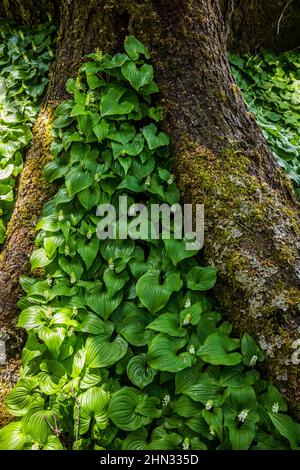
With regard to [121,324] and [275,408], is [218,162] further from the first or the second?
[275,408]

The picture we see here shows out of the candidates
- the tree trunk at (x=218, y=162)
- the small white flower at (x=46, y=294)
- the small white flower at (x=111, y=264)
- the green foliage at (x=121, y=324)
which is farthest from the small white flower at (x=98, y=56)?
the small white flower at (x=46, y=294)

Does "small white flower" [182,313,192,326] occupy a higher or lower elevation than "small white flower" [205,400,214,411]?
Answer: higher

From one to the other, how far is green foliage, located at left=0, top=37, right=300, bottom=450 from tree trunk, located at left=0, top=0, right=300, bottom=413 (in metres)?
0.12

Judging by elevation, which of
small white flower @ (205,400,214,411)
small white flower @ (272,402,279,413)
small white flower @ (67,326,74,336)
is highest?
small white flower @ (272,402,279,413)

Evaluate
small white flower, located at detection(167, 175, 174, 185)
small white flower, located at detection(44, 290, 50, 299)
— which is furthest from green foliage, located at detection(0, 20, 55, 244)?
small white flower, located at detection(167, 175, 174, 185)

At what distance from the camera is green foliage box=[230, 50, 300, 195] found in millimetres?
4496

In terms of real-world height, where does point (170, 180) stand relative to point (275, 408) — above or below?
above

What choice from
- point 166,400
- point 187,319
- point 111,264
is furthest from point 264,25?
point 166,400

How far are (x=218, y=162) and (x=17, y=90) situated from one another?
2.21 meters

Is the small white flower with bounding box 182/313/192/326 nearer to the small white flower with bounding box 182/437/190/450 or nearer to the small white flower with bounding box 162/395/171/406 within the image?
the small white flower with bounding box 162/395/171/406

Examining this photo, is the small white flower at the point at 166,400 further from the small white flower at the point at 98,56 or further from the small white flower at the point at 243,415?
the small white flower at the point at 98,56

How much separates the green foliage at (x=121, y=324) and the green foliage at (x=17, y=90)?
60 centimetres

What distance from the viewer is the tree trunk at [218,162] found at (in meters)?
2.49

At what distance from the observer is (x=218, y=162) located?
2723mm
